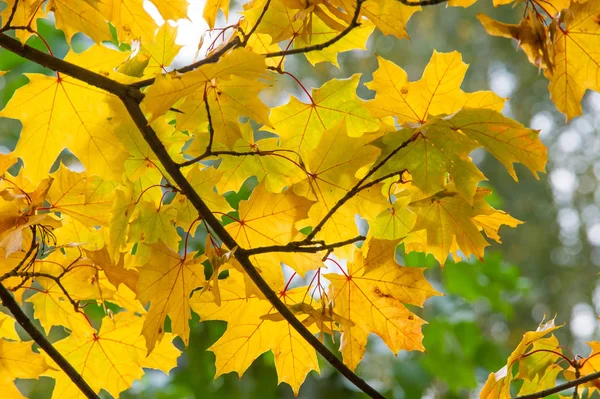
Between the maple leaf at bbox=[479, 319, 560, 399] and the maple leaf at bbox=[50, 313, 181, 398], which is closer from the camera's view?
the maple leaf at bbox=[479, 319, 560, 399]

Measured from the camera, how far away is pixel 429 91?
2.93 feet

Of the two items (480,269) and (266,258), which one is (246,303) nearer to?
(266,258)

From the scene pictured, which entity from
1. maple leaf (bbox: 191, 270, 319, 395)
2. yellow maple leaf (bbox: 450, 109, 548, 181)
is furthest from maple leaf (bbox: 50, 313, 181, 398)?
yellow maple leaf (bbox: 450, 109, 548, 181)

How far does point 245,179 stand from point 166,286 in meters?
0.19

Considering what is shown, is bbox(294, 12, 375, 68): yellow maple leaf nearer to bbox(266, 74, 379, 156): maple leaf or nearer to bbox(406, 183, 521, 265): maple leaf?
bbox(266, 74, 379, 156): maple leaf

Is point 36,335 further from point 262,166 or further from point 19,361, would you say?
point 262,166

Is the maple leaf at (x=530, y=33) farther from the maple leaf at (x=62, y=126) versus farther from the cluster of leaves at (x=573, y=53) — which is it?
the maple leaf at (x=62, y=126)

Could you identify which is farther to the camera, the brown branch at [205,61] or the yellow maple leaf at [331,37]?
the yellow maple leaf at [331,37]

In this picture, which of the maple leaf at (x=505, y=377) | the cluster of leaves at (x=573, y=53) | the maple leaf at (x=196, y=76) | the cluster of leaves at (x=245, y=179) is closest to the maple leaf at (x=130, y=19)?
the cluster of leaves at (x=245, y=179)

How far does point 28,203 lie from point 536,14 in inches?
29.1

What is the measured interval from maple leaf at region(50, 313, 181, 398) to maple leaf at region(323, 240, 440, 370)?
0.31 meters

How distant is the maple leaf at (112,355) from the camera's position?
3.43 ft

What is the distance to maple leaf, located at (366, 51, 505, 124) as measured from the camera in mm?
882

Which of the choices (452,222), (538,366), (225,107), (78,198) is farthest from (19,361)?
(538,366)
